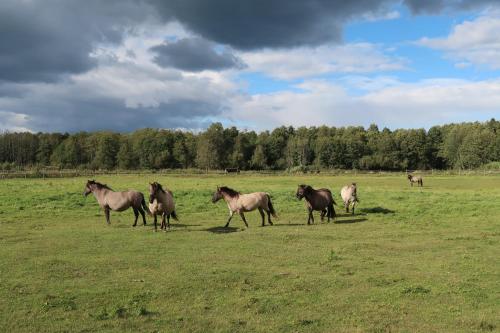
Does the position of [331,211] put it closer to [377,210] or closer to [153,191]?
[377,210]

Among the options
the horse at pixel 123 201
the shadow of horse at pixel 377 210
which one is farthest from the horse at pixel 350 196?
the horse at pixel 123 201

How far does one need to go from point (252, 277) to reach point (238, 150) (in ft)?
397

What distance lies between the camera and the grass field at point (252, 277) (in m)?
7.80

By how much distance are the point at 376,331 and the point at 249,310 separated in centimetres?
238

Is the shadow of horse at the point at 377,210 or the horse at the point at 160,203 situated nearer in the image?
the horse at the point at 160,203

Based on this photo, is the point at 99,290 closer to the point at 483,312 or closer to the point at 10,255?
the point at 10,255

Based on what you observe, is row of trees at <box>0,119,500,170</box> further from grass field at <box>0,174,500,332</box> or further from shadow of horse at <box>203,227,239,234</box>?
grass field at <box>0,174,500,332</box>

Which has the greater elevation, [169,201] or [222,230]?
[169,201]

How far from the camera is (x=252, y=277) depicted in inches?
422

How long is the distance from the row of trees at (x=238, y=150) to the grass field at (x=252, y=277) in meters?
105

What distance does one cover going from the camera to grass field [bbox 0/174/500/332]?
25.6 ft

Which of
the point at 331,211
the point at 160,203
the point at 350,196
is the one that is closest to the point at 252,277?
the point at 160,203

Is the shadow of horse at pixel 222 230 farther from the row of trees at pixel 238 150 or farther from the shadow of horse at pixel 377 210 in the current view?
the row of trees at pixel 238 150

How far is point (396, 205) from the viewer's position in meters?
26.1
